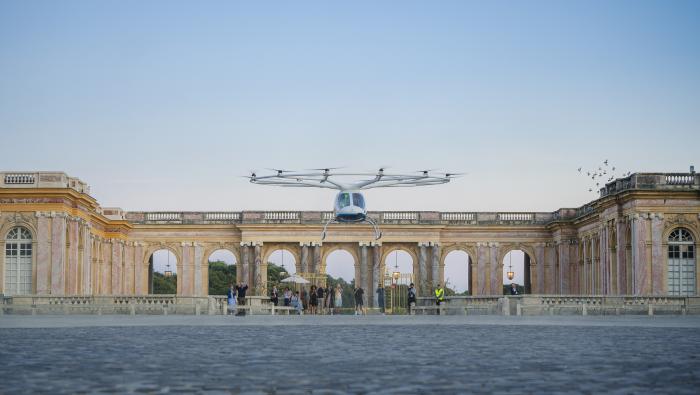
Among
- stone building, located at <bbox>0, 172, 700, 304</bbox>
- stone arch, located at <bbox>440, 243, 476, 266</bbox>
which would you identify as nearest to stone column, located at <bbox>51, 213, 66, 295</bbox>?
stone building, located at <bbox>0, 172, 700, 304</bbox>

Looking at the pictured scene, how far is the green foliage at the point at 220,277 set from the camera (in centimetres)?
11150

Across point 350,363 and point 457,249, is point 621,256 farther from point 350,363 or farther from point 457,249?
point 350,363

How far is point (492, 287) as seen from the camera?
7450 cm

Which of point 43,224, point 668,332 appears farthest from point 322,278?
point 668,332

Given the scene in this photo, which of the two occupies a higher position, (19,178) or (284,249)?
(19,178)

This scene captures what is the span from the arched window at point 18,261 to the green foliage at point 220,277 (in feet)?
179

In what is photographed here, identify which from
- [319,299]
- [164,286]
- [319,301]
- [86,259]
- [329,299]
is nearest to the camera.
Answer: [329,299]

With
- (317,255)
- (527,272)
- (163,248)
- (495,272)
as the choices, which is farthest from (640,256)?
(163,248)

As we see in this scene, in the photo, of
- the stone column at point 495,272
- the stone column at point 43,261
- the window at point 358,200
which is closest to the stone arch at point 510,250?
the stone column at point 495,272

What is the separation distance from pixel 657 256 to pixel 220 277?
6743cm

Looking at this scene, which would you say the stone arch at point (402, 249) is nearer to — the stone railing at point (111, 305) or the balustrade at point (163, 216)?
the balustrade at point (163, 216)

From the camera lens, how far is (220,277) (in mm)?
114188

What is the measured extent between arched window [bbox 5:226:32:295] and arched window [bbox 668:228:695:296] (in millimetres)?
31179

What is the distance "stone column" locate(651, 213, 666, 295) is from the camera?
52.8 m
